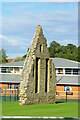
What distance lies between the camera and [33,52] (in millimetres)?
34281

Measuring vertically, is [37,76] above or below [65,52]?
below

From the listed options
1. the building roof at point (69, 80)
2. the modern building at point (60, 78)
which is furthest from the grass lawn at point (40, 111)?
the building roof at point (69, 80)

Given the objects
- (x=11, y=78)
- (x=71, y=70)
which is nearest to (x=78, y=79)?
(x=71, y=70)

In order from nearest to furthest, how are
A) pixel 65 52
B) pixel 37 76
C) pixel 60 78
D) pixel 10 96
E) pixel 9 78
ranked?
pixel 37 76, pixel 10 96, pixel 60 78, pixel 9 78, pixel 65 52

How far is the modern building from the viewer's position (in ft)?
171

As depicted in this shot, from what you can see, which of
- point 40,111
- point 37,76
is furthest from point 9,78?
point 40,111

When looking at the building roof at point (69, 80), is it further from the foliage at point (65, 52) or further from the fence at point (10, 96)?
the foliage at point (65, 52)

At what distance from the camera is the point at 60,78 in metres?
54.9

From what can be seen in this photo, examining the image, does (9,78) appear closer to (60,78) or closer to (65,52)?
(60,78)

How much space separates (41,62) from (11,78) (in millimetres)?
22274

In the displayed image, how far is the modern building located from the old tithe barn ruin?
14.0 metres

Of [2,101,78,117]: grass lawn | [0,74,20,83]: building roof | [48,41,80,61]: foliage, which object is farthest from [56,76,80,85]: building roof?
[48,41,80,61]: foliage

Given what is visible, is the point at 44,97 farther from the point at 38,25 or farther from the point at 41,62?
the point at 38,25

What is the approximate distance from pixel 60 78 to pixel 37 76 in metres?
20.4
